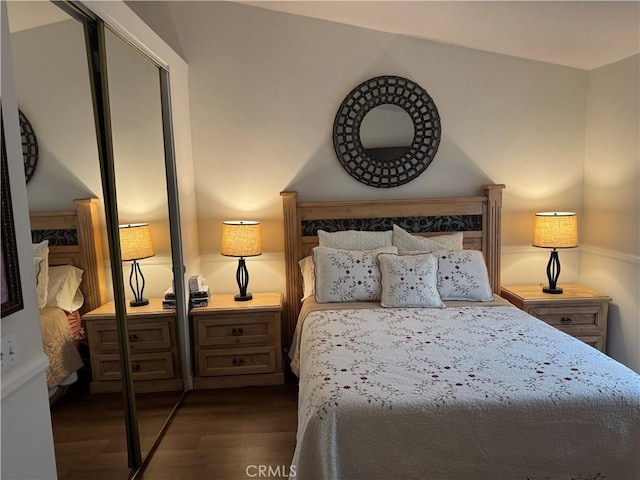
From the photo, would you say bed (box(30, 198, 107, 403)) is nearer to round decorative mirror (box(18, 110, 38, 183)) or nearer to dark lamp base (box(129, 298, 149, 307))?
round decorative mirror (box(18, 110, 38, 183))

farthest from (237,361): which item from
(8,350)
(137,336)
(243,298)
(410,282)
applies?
(8,350)

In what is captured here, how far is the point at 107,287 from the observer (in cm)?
208

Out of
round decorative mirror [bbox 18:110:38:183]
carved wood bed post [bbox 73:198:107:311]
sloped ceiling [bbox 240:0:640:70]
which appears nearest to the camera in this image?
round decorative mirror [bbox 18:110:38:183]

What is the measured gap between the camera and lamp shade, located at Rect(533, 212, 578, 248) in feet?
11.0

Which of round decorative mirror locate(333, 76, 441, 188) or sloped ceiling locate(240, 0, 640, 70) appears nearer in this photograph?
sloped ceiling locate(240, 0, 640, 70)

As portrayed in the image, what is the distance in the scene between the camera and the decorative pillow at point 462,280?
310 cm

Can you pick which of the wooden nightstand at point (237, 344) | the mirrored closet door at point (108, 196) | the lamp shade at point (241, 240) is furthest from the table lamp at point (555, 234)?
the mirrored closet door at point (108, 196)

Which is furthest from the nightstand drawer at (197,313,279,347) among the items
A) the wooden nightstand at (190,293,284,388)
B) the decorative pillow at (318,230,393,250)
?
the decorative pillow at (318,230,393,250)

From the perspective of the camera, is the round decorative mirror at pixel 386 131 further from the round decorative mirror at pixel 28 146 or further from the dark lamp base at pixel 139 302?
the round decorative mirror at pixel 28 146

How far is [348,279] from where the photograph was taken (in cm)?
308

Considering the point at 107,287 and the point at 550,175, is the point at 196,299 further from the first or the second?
the point at 550,175

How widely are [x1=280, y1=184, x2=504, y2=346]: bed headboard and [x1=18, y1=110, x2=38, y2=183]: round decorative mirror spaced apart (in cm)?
208

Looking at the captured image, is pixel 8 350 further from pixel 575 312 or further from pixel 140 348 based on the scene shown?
pixel 575 312

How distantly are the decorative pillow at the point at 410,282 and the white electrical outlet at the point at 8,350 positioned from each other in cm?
215
